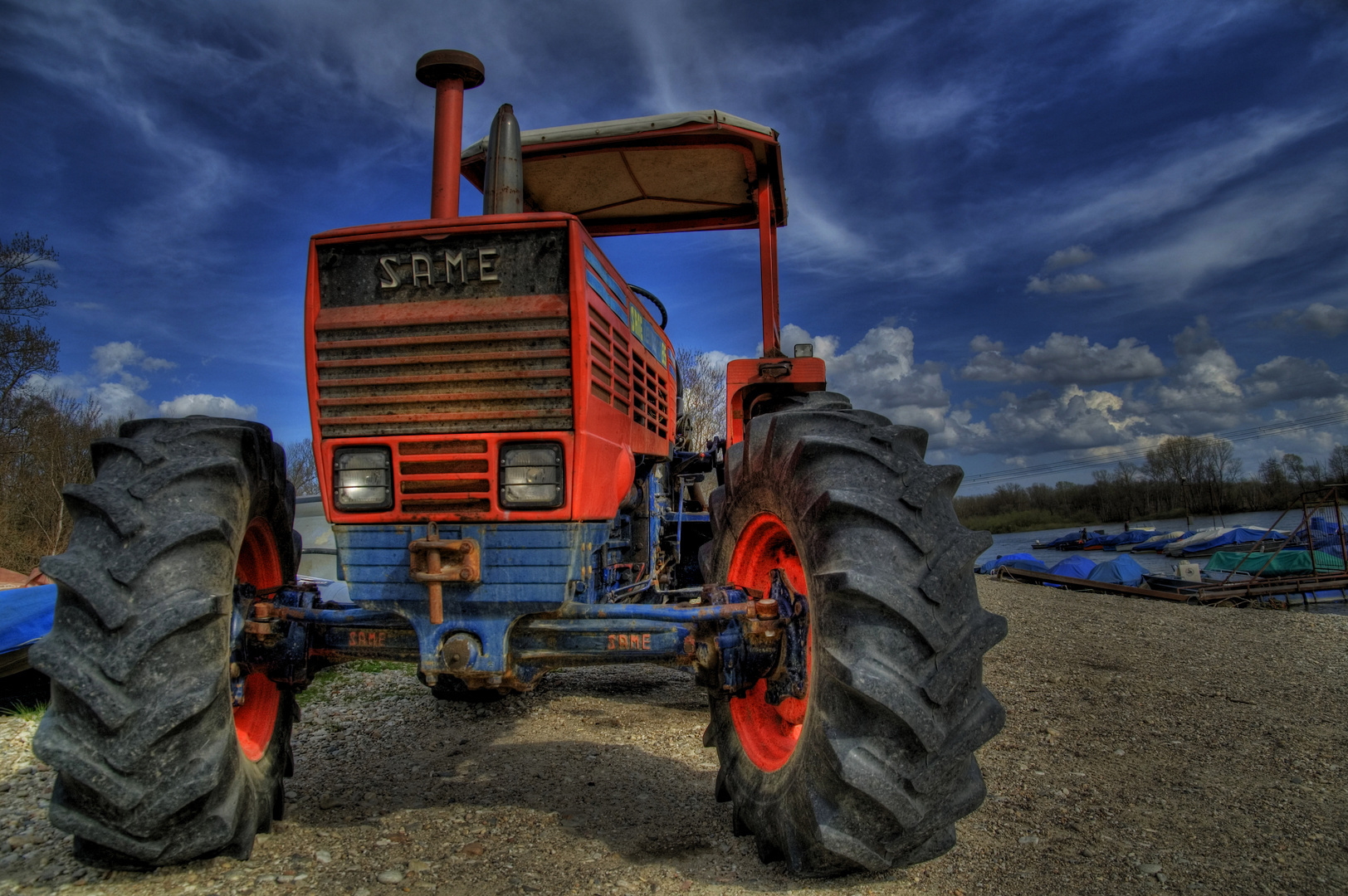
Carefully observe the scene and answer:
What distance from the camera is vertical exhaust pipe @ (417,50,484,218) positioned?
3191mm

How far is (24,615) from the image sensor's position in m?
5.07

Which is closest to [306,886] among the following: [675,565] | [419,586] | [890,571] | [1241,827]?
[419,586]

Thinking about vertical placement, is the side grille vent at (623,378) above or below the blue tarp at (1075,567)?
above

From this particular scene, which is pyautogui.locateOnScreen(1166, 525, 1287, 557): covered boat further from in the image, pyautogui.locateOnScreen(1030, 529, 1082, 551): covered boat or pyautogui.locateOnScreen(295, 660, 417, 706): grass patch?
pyautogui.locateOnScreen(295, 660, 417, 706): grass patch

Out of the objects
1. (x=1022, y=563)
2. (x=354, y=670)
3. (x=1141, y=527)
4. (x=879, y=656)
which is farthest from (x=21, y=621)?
(x=1141, y=527)

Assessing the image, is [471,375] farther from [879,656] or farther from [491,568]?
[879,656]

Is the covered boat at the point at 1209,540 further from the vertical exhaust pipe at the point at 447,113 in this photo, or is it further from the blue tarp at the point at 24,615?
the blue tarp at the point at 24,615

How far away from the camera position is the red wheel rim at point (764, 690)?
2.95 metres

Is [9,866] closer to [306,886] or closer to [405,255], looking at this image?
[306,886]

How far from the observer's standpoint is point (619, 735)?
4.53 meters

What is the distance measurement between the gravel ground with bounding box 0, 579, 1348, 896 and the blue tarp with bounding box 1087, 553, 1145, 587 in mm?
17961

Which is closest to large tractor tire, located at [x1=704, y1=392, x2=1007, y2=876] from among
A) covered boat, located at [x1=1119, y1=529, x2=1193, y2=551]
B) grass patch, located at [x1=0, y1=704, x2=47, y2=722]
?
grass patch, located at [x1=0, y1=704, x2=47, y2=722]

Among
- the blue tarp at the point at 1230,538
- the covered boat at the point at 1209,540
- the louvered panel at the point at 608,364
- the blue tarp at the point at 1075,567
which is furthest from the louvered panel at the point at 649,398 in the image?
the covered boat at the point at 1209,540

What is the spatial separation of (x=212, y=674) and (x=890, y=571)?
2018 millimetres
